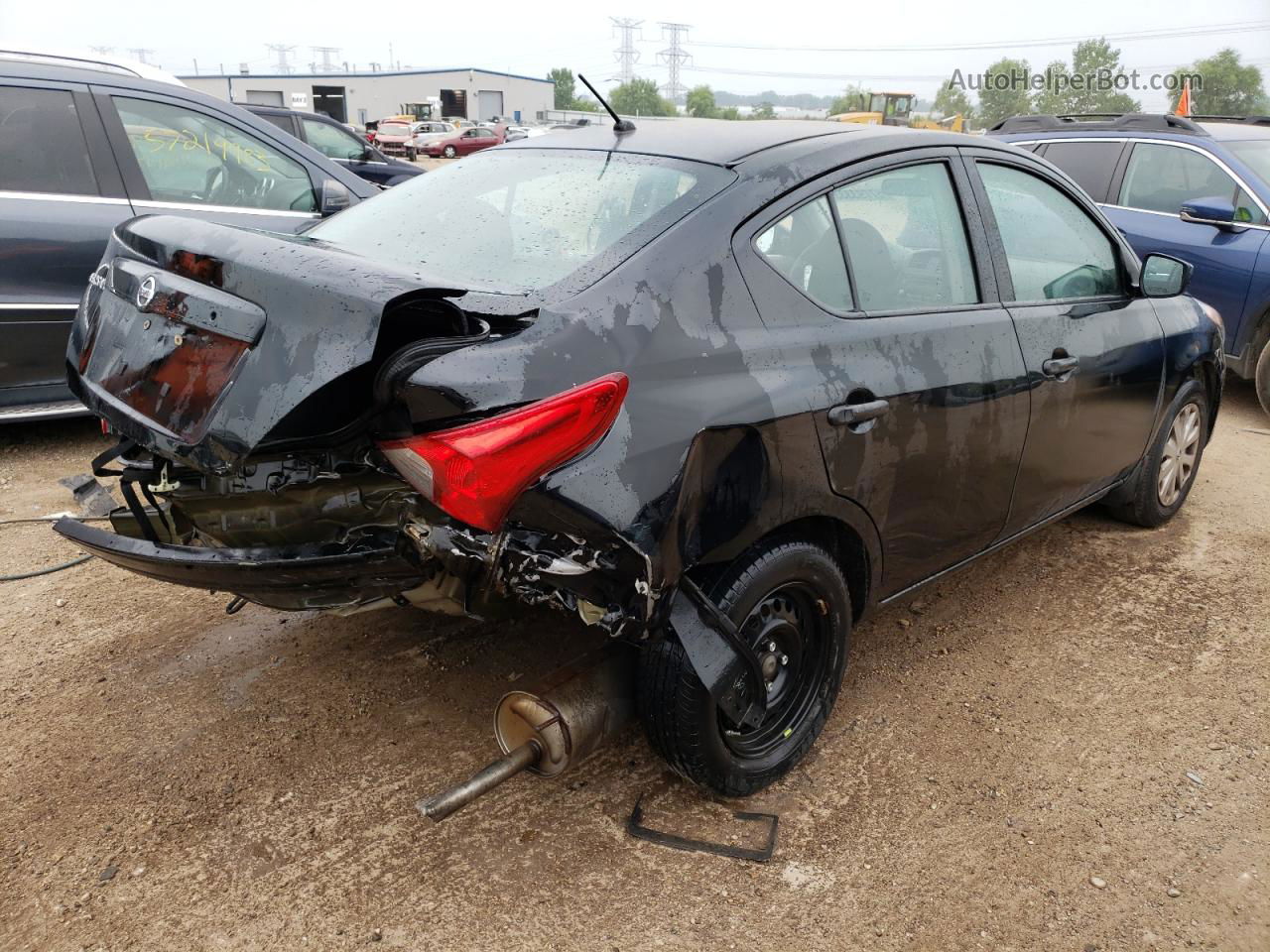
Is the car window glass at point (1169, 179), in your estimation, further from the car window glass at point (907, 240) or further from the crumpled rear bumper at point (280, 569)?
the crumpled rear bumper at point (280, 569)

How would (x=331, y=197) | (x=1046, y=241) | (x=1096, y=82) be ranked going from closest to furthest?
1. (x=1046, y=241)
2. (x=331, y=197)
3. (x=1096, y=82)

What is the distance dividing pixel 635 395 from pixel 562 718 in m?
0.81

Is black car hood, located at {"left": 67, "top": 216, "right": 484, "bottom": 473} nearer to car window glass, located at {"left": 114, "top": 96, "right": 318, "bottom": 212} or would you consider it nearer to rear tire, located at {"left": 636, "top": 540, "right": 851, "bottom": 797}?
rear tire, located at {"left": 636, "top": 540, "right": 851, "bottom": 797}

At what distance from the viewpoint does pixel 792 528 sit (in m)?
2.59

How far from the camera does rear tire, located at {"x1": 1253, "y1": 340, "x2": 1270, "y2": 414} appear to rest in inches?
254

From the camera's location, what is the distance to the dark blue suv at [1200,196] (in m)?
6.39

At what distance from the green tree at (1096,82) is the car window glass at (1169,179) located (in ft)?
218

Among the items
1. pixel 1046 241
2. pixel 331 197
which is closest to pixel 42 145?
pixel 331 197

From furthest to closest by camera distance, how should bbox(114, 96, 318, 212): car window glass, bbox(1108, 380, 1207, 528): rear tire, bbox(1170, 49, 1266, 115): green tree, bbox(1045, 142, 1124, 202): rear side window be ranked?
1. bbox(1170, 49, 1266, 115): green tree
2. bbox(1045, 142, 1124, 202): rear side window
3. bbox(114, 96, 318, 212): car window glass
4. bbox(1108, 380, 1207, 528): rear tire

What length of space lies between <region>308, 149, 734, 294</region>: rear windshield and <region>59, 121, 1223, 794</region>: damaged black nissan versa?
13mm

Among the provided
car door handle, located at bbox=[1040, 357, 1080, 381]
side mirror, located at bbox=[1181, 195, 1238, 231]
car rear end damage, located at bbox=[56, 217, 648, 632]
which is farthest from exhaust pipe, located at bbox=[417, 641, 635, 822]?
side mirror, located at bbox=[1181, 195, 1238, 231]

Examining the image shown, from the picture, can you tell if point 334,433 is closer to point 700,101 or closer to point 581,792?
point 581,792

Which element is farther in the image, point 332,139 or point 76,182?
point 332,139

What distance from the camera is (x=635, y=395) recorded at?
7.07 ft
